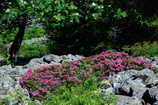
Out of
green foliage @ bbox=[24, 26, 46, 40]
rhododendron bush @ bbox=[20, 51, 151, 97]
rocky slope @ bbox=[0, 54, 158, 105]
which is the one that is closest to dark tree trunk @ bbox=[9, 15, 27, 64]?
rocky slope @ bbox=[0, 54, 158, 105]

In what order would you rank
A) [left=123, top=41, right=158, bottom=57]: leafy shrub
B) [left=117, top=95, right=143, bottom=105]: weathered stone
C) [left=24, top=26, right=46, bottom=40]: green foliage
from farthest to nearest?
[left=24, top=26, right=46, bottom=40]: green foliage → [left=123, top=41, right=158, bottom=57]: leafy shrub → [left=117, top=95, right=143, bottom=105]: weathered stone

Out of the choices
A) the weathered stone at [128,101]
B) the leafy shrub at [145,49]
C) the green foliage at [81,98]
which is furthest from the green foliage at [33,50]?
the weathered stone at [128,101]

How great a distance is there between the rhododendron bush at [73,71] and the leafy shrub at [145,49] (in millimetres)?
1846

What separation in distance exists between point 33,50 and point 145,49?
20.0 ft

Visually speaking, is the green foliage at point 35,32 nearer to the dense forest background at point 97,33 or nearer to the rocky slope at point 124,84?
the dense forest background at point 97,33

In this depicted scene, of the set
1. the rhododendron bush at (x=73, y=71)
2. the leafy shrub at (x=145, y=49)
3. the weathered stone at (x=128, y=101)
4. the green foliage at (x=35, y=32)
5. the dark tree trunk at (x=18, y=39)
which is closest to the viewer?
the weathered stone at (x=128, y=101)

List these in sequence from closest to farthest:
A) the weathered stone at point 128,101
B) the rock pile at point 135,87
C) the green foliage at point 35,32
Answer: the weathered stone at point 128,101, the rock pile at point 135,87, the green foliage at point 35,32

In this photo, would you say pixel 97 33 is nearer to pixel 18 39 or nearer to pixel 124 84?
pixel 18 39

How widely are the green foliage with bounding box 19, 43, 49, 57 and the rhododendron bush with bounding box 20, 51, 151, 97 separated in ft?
18.8

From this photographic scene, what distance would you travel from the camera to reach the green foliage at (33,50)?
60.6 ft

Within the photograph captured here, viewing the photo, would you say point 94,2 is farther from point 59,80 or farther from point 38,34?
point 38,34

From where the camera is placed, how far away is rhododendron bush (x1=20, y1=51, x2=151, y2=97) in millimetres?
11141

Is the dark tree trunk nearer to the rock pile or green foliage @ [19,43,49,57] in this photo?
the rock pile

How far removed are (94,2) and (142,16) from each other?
20.6 ft
